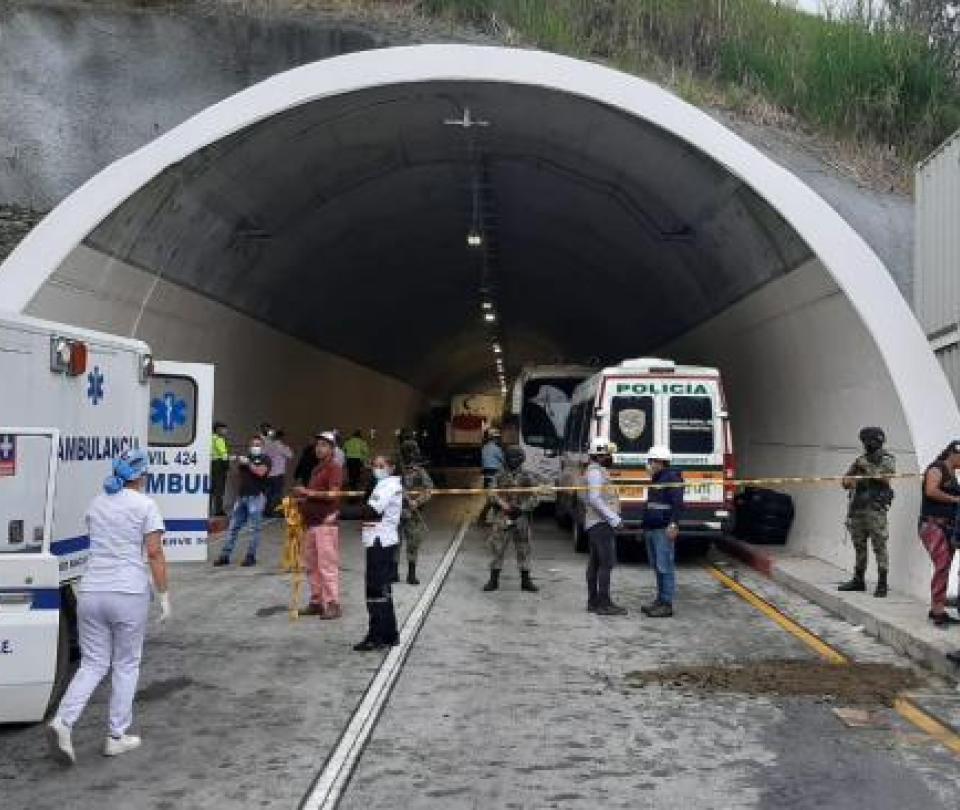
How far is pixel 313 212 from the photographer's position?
72.7 feet

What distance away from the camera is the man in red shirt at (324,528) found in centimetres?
1184

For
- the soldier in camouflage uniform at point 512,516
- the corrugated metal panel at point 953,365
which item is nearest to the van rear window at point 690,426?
the soldier in camouflage uniform at point 512,516

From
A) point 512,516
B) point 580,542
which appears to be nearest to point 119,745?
point 512,516

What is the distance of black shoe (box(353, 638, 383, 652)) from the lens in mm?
10258

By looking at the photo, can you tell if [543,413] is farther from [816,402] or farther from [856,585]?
[856,585]

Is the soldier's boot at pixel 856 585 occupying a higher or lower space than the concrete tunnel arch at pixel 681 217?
lower

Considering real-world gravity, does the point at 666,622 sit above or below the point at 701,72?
below

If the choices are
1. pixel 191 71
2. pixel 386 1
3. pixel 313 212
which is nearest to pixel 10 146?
pixel 191 71

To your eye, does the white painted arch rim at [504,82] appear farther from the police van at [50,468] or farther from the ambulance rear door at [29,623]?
the ambulance rear door at [29,623]

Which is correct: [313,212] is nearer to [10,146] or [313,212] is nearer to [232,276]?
[232,276]

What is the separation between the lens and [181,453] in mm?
12391

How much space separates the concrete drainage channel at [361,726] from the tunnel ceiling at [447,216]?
729 cm

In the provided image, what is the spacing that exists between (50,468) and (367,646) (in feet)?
11.7

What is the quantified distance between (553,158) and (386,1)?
5.54 metres
